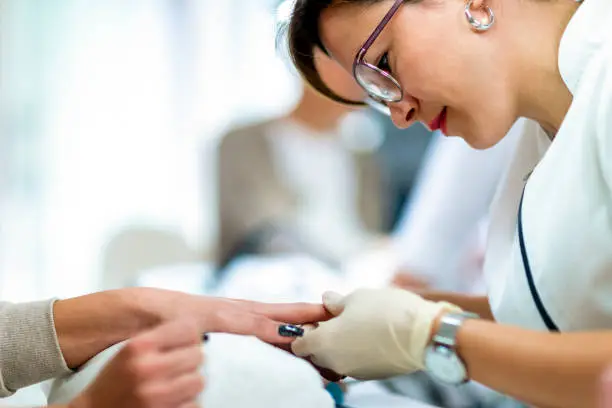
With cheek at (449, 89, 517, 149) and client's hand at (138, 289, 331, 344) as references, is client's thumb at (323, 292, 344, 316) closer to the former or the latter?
client's hand at (138, 289, 331, 344)

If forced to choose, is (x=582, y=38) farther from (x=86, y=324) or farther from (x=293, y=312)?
(x=86, y=324)

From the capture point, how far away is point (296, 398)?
3.03 ft

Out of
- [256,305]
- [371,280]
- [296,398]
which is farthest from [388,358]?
[371,280]

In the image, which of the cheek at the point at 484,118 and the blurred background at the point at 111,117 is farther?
the blurred background at the point at 111,117

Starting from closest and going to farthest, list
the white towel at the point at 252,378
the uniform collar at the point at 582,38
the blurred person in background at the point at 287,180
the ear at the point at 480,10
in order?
the white towel at the point at 252,378, the uniform collar at the point at 582,38, the ear at the point at 480,10, the blurred person in background at the point at 287,180

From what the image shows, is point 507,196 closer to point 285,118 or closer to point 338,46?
point 338,46

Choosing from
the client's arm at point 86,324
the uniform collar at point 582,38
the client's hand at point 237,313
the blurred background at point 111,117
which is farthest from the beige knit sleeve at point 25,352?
the blurred background at point 111,117

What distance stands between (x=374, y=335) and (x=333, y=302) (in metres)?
0.18

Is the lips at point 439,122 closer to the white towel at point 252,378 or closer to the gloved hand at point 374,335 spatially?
the gloved hand at point 374,335

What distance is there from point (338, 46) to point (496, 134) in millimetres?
315

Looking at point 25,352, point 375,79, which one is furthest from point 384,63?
point 25,352

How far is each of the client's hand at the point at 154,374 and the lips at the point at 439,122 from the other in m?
0.62

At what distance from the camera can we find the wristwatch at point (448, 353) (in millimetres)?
880

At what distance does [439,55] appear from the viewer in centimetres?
112
